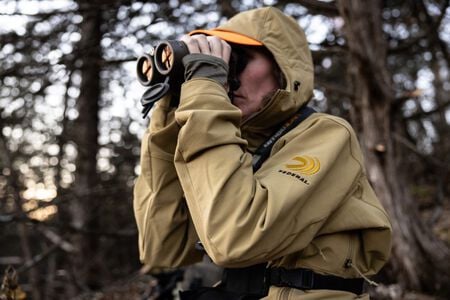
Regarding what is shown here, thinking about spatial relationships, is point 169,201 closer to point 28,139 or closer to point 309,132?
point 309,132

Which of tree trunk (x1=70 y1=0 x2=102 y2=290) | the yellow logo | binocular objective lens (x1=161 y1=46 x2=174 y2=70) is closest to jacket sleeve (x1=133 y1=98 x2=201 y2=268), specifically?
binocular objective lens (x1=161 y1=46 x2=174 y2=70)

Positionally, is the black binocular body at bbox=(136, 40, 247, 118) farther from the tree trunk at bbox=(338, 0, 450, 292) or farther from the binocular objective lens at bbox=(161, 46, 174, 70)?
the tree trunk at bbox=(338, 0, 450, 292)

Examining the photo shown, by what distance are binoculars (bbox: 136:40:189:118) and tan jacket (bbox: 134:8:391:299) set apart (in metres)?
0.13

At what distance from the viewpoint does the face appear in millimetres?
2342

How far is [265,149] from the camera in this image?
2186mm

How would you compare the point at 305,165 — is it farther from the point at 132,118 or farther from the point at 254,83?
the point at 132,118

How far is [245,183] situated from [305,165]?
25cm

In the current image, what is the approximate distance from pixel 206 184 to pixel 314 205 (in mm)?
379

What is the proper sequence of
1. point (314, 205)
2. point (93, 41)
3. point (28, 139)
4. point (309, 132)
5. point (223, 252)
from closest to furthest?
1. point (223, 252)
2. point (314, 205)
3. point (309, 132)
4. point (93, 41)
5. point (28, 139)

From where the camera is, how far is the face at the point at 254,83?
234 centimetres

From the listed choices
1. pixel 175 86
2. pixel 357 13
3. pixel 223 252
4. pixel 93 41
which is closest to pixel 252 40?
pixel 175 86

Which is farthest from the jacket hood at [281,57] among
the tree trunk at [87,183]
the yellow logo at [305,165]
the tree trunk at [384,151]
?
the tree trunk at [87,183]

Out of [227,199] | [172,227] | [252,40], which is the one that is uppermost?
[252,40]

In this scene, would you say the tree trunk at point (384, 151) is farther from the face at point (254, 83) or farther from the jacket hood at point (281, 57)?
the face at point (254, 83)
